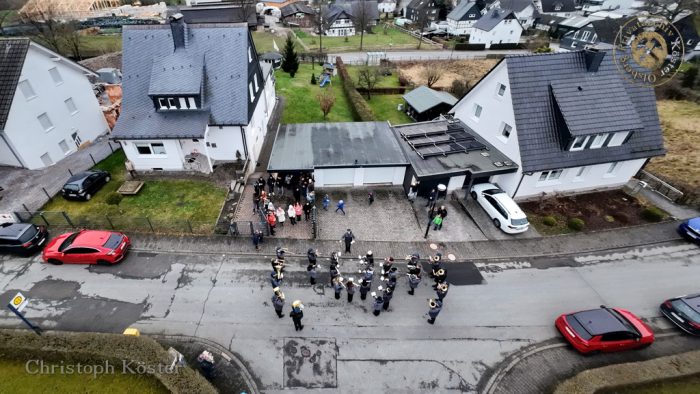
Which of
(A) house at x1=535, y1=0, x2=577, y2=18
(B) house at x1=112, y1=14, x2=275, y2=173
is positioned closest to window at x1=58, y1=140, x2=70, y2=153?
(B) house at x1=112, y1=14, x2=275, y2=173

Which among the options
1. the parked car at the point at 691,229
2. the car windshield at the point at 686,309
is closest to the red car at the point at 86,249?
the car windshield at the point at 686,309

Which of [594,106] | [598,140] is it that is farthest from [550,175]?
[594,106]

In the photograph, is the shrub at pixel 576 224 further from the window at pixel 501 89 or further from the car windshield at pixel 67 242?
the car windshield at pixel 67 242

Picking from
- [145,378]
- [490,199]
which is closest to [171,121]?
[145,378]

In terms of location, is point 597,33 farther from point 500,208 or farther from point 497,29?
point 500,208

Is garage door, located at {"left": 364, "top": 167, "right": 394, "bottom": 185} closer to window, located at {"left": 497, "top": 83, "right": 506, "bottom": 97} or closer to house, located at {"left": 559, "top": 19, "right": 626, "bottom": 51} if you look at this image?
window, located at {"left": 497, "top": 83, "right": 506, "bottom": 97}
